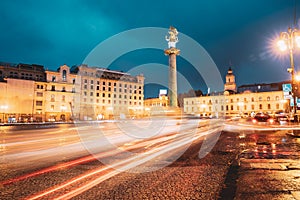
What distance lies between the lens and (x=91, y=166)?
20.3 ft

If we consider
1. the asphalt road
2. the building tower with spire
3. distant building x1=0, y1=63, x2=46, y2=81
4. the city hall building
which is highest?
the building tower with spire

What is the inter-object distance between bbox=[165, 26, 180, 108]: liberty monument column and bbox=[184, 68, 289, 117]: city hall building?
43.5 m

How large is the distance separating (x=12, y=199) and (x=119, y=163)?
10.4ft

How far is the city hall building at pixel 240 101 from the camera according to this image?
3152 inches

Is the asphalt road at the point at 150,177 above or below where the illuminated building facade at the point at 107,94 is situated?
below

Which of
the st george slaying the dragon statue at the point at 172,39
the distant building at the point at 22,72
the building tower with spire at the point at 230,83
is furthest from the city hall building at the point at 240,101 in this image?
the distant building at the point at 22,72

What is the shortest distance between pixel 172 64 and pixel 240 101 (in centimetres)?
5349

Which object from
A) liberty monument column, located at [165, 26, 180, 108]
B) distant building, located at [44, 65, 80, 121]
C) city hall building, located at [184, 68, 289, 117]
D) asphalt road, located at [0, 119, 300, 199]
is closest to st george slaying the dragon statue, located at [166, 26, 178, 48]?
liberty monument column, located at [165, 26, 180, 108]

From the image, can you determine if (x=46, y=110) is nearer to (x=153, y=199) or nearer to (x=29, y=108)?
(x=29, y=108)

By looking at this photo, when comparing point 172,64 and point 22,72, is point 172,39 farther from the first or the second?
point 22,72

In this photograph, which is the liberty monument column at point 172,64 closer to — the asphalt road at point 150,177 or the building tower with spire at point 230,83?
the asphalt road at point 150,177

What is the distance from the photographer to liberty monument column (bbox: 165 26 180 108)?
45781 mm

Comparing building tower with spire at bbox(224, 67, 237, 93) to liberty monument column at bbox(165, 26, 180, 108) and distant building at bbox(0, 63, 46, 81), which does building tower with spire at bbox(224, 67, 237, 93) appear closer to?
liberty monument column at bbox(165, 26, 180, 108)

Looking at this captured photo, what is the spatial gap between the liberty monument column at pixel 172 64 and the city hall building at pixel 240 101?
43.5 metres
